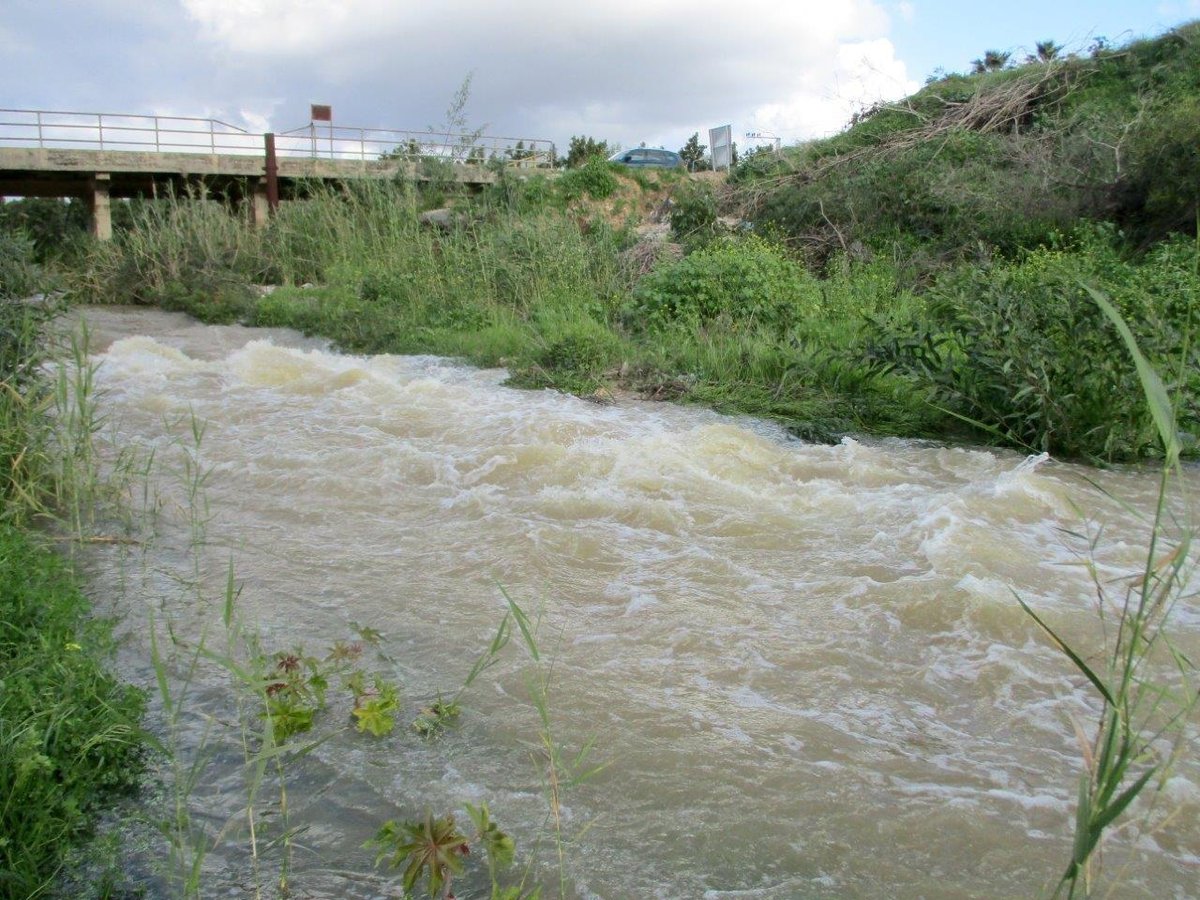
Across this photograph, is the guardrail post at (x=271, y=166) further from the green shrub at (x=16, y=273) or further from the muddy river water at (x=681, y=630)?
the green shrub at (x=16, y=273)

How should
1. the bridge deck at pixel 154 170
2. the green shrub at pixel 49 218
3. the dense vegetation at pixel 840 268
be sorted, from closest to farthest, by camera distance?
the dense vegetation at pixel 840 268
the bridge deck at pixel 154 170
the green shrub at pixel 49 218

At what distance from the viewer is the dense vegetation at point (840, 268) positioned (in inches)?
293

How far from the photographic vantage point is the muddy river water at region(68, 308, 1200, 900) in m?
2.85

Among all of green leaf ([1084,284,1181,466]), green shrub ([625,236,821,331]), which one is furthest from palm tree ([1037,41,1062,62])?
green leaf ([1084,284,1181,466])

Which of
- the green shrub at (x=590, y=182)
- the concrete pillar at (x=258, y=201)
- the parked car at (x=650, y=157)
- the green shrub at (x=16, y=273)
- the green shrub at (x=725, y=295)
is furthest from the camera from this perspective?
the parked car at (x=650, y=157)

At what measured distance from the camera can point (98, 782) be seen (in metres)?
2.97

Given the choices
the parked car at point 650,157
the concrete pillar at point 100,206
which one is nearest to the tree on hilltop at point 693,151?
the parked car at point 650,157

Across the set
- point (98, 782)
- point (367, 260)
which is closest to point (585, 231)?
point (367, 260)

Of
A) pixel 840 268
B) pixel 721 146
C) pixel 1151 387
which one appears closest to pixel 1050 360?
pixel 1151 387

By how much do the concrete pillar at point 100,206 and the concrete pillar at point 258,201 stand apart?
290 cm

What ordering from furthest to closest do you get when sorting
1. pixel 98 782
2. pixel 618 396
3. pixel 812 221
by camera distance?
pixel 812 221 → pixel 618 396 → pixel 98 782

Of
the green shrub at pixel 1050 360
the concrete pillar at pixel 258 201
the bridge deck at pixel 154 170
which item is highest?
the bridge deck at pixel 154 170

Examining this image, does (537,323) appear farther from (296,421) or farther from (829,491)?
(829,491)

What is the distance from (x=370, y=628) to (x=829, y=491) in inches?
132
